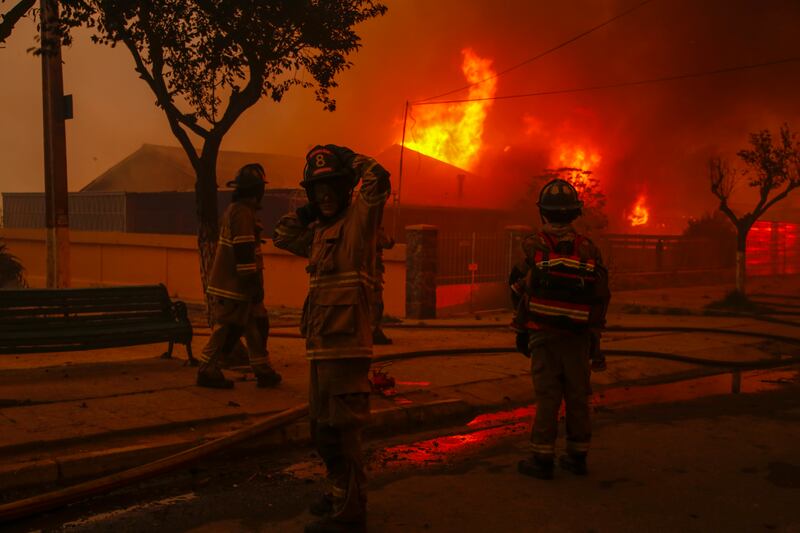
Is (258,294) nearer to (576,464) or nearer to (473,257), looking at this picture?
(576,464)

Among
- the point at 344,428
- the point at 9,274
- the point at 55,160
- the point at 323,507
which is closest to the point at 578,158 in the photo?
the point at 9,274

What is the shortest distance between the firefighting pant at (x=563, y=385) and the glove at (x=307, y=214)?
1677 millimetres

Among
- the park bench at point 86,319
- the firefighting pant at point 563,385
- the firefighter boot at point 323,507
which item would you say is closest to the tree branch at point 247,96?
the park bench at point 86,319

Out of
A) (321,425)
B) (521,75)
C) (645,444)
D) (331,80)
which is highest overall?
(521,75)

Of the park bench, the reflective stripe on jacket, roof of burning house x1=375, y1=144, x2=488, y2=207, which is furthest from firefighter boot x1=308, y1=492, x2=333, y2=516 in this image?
roof of burning house x1=375, y1=144, x2=488, y2=207

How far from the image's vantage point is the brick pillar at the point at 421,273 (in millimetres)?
15038

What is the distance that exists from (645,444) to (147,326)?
4.72 m

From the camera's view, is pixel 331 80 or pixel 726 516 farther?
pixel 331 80

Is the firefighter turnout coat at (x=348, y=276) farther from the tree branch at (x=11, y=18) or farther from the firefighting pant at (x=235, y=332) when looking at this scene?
the tree branch at (x=11, y=18)

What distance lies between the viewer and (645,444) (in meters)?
5.69

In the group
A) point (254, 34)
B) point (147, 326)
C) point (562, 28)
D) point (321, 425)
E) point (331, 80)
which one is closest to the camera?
Result: point (321, 425)

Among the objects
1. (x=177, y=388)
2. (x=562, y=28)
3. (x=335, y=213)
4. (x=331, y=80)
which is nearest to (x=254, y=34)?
(x=331, y=80)

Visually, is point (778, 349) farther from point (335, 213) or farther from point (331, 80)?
point (335, 213)

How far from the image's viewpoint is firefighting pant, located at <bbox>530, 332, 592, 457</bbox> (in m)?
4.76
